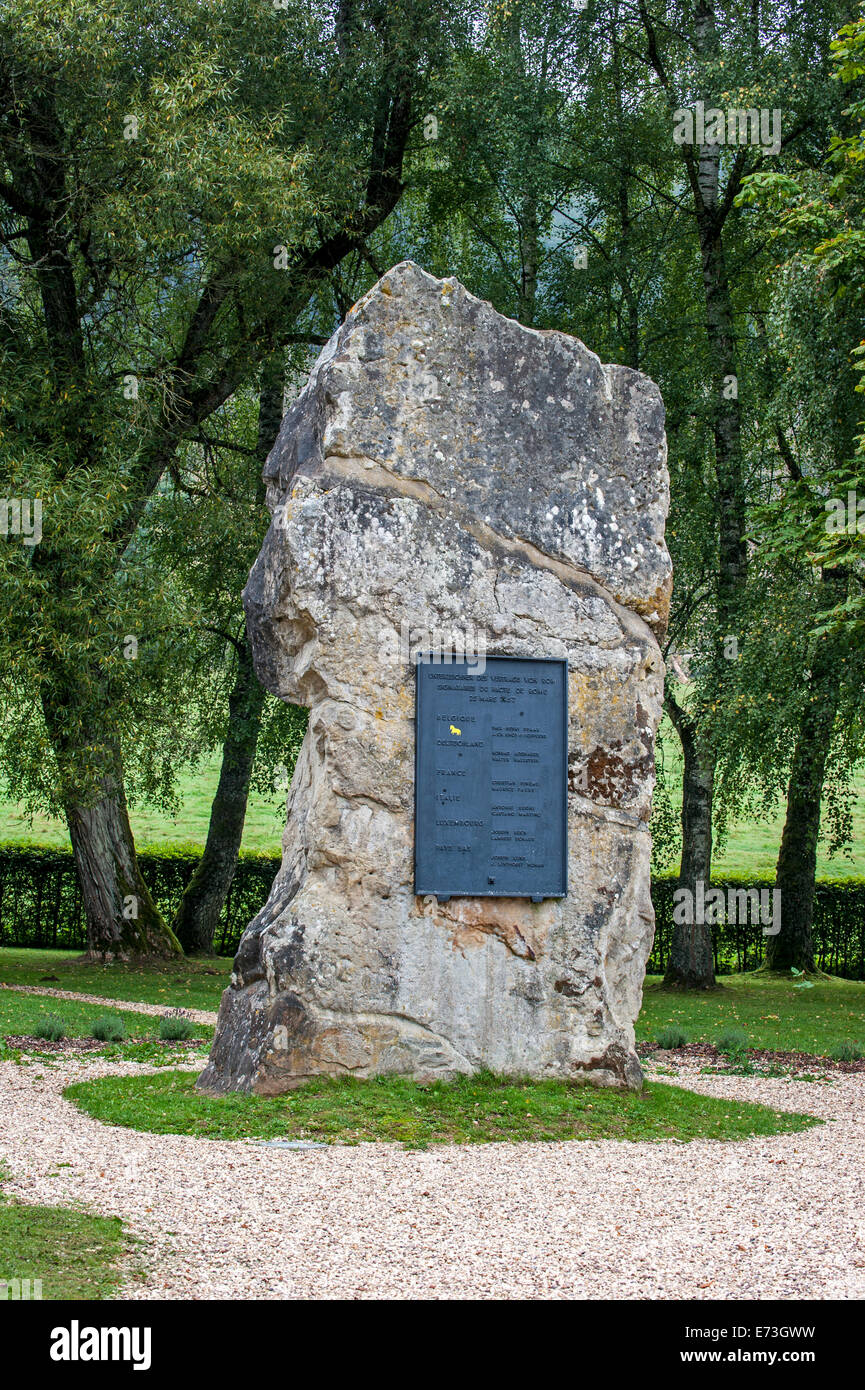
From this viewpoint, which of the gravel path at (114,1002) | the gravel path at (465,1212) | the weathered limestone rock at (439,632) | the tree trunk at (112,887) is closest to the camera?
the gravel path at (465,1212)

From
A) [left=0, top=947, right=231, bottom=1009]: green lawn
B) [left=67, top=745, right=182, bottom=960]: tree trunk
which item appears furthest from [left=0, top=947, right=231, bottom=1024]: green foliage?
[left=67, top=745, right=182, bottom=960]: tree trunk

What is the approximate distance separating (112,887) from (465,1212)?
Result: 45.4 ft

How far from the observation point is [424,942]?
8859 mm

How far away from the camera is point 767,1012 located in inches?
675

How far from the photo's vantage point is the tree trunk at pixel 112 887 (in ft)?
62.5

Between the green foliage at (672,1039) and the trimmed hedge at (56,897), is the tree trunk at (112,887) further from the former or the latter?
the green foliage at (672,1039)

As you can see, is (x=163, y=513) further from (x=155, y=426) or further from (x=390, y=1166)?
(x=390, y=1166)

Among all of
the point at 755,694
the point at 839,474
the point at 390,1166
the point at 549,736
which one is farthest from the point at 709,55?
the point at 390,1166

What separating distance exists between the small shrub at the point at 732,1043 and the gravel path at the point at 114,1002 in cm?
532

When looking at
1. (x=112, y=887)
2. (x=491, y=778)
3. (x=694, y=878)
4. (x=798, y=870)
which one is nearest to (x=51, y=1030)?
(x=491, y=778)

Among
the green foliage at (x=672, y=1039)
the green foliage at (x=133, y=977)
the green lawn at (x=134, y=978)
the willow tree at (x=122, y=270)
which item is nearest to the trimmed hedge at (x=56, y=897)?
the green foliage at (x=133, y=977)

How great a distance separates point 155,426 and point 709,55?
1001cm

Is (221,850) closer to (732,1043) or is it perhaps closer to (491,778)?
(732,1043)

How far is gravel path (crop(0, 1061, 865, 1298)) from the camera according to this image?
5254 mm
